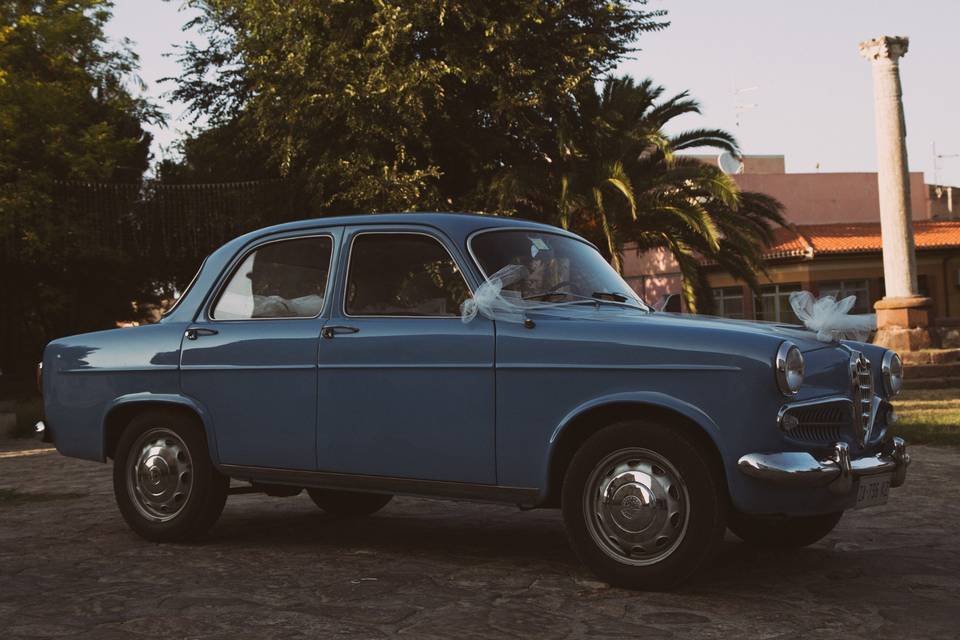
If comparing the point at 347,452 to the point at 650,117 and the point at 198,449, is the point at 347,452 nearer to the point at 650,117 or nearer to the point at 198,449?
the point at 198,449

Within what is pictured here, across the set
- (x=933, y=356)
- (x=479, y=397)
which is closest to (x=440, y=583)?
(x=479, y=397)

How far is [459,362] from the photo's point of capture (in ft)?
18.2

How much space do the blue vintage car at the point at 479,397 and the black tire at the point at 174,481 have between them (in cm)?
1

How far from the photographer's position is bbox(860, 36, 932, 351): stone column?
1031 inches

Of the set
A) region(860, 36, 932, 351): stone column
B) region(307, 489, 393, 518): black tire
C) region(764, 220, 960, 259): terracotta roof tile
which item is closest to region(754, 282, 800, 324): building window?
region(764, 220, 960, 259): terracotta roof tile

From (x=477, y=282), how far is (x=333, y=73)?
18.0 meters

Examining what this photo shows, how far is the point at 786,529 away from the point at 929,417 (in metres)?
9.72

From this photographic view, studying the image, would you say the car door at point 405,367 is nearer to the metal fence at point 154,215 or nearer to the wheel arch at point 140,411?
the wheel arch at point 140,411

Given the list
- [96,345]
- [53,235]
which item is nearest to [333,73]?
[53,235]

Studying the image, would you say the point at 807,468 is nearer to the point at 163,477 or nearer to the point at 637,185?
the point at 163,477

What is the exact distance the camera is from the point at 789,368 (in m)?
4.85

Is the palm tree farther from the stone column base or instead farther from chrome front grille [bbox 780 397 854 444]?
chrome front grille [bbox 780 397 854 444]

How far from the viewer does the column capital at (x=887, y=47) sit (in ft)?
88.3

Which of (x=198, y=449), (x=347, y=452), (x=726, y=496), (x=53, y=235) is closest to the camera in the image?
(x=726, y=496)
